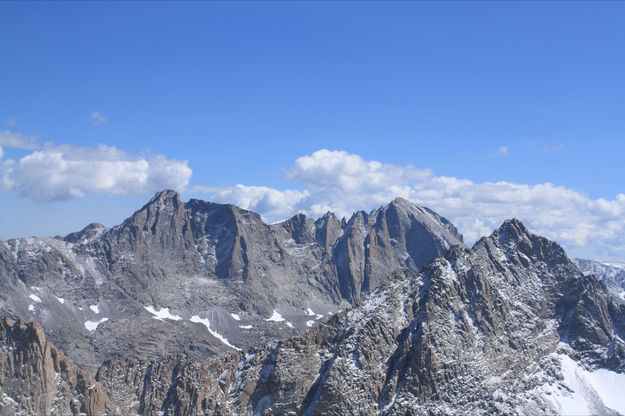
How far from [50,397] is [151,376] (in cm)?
2991

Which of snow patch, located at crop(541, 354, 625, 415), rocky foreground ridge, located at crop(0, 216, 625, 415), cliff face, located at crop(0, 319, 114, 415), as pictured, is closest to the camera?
cliff face, located at crop(0, 319, 114, 415)

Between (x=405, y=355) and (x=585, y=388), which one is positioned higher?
(x=405, y=355)

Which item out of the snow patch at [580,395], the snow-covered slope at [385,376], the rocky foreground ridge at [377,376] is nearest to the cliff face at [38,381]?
the rocky foreground ridge at [377,376]

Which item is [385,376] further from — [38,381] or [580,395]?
[38,381]

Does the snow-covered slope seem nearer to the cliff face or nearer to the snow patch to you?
the snow patch

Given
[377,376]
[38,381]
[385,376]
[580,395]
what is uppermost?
[38,381]

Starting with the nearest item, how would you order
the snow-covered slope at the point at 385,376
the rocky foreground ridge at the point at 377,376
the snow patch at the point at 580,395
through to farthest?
the rocky foreground ridge at the point at 377,376
the snow-covered slope at the point at 385,376
the snow patch at the point at 580,395

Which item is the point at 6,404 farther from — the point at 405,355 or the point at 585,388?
the point at 585,388

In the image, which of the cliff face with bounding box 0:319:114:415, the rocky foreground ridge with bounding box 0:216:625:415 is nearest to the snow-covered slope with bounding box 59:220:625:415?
the rocky foreground ridge with bounding box 0:216:625:415

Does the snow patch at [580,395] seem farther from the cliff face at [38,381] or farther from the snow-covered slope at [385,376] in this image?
the cliff face at [38,381]

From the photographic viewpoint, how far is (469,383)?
181375 mm

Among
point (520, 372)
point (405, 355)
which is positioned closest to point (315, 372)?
point (405, 355)

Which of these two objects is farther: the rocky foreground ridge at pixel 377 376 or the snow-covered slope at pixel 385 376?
the snow-covered slope at pixel 385 376

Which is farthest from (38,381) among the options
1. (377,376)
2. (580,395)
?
(580,395)
